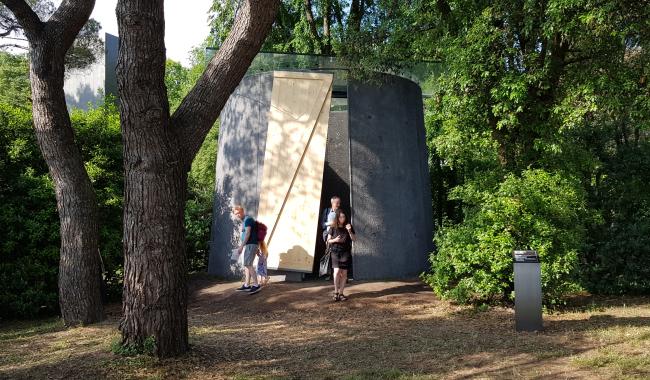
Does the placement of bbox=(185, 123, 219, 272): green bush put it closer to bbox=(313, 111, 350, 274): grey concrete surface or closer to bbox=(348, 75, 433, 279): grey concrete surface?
bbox=(313, 111, 350, 274): grey concrete surface

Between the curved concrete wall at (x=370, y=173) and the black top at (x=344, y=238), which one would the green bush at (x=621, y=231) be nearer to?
the curved concrete wall at (x=370, y=173)

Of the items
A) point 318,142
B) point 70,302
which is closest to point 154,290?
point 70,302

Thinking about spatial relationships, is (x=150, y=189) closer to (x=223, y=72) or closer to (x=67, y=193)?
(x=223, y=72)

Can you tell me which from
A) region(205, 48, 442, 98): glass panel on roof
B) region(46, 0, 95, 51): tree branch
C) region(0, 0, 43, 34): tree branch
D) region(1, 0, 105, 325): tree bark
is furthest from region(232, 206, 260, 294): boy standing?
region(0, 0, 43, 34): tree branch

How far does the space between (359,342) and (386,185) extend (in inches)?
199

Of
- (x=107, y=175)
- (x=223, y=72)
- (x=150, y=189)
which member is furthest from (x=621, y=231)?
(x=107, y=175)

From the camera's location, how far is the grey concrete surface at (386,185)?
10883 millimetres

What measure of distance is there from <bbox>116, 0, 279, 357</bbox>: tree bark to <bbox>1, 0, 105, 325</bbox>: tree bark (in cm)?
308

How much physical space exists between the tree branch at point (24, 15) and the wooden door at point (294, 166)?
479 centimetres

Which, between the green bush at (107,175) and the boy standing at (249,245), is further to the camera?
the green bush at (107,175)

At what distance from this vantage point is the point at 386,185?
36.5ft

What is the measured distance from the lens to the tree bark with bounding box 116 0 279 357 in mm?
5133

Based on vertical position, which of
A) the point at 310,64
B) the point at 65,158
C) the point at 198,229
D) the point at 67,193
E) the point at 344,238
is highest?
the point at 310,64

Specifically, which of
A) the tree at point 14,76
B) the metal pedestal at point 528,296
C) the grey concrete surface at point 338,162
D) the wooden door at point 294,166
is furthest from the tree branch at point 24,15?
the tree at point 14,76
